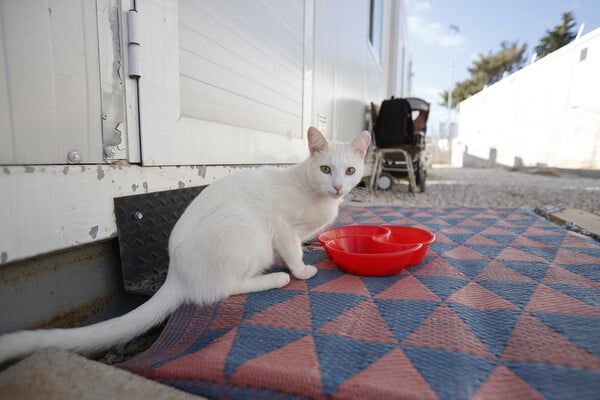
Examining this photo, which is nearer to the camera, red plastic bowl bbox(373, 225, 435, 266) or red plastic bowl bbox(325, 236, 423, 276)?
red plastic bowl bbox(325, 236, 423, 276)

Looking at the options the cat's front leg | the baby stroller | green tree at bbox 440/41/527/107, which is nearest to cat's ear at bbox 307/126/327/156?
the cat's front leg

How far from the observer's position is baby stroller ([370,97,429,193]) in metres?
3.92

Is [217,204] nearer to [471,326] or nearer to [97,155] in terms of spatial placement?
[97,155]

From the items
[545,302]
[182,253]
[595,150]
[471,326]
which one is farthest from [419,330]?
[595,150]

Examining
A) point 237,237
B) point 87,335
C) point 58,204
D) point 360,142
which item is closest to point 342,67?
point 360,142

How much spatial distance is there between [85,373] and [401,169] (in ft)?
14.7

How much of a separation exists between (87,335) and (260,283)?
473 millimetres

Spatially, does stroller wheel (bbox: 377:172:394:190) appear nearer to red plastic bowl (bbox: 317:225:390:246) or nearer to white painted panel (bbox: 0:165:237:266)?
red plastic bowl (bbox: 317:225:390:246)

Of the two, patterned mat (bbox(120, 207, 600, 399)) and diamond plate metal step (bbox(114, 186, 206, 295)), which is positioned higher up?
diamond plate metal step (bbox(114, 186, 206, 295))

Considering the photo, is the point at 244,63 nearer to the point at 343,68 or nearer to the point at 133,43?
the point at 133,43

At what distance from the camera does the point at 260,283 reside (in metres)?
0.98

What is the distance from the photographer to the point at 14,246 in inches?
28.8

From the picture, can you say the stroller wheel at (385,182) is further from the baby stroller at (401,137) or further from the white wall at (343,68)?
the white wall at (343,68)

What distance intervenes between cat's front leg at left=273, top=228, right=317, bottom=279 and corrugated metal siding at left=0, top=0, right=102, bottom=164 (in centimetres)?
67
